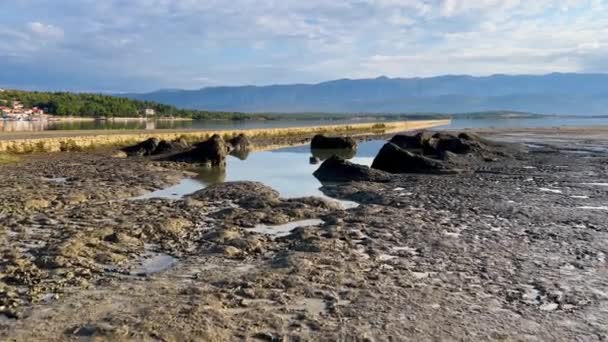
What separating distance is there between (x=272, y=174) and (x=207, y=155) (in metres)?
5.11

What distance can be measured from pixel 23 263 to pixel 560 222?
1159 centimetres

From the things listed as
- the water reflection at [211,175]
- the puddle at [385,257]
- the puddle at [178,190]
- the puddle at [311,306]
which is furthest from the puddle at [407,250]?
the water reflection at [211,175]

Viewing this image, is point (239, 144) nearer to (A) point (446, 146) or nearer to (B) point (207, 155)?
(B) point (207, 155)

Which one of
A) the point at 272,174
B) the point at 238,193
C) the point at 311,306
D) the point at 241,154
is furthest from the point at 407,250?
the point at 241,154

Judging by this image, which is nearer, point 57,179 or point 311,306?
point 311,306

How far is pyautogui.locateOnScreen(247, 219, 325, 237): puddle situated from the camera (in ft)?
42.1

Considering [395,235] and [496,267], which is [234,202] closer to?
[395,235]

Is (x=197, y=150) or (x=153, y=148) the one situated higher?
(x=197, y=150)

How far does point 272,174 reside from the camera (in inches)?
1035

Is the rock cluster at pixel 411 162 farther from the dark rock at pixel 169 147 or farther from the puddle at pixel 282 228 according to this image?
the dark rock at pixel 169 147

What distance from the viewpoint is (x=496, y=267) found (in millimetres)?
10008

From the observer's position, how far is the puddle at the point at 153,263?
955cm

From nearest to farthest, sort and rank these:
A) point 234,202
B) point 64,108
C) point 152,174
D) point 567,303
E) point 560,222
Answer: point 567,303 < point 560,222 < point 234,202 < point 152,174 < point 64,108

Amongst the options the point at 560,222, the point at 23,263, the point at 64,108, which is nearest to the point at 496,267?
the point at 560,222
